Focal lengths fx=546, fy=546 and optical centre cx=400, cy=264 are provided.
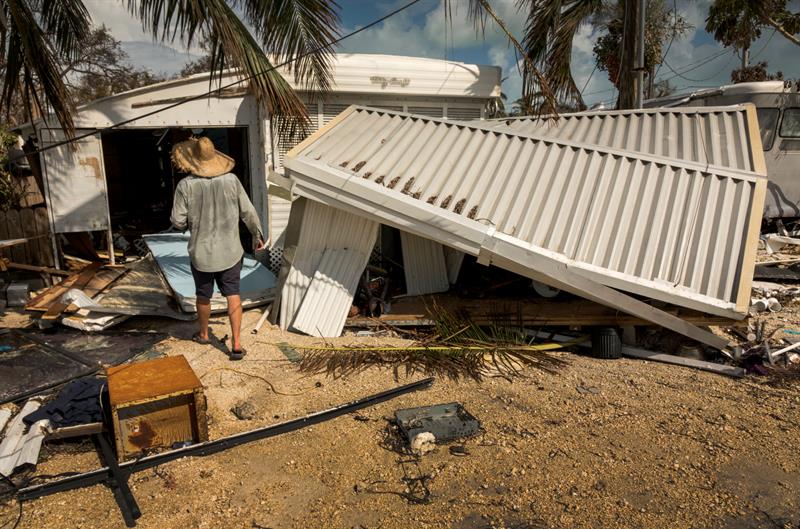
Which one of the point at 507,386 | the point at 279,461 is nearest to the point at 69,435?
the point at 279,461

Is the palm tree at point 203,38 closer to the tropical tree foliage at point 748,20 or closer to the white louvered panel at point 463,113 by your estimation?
the white louvered panel at point 463,113

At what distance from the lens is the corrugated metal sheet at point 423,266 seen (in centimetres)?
690

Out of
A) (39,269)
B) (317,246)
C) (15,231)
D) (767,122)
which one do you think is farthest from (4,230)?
(767,122)

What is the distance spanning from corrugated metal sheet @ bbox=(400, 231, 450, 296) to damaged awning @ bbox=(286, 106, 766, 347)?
1.30m

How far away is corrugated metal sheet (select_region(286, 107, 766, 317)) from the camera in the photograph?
4.94m

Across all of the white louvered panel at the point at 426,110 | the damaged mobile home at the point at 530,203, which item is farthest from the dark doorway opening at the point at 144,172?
the white louvered panel at the point at 426,110

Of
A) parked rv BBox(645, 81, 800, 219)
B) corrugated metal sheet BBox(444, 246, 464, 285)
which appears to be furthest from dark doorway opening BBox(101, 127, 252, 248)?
parked rv BBox(645, 81, 800, 219)

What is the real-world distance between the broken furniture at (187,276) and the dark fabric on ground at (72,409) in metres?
2.33

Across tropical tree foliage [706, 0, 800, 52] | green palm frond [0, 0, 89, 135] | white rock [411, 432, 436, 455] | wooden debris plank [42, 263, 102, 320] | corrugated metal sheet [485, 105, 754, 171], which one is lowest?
wooden debris plank [42, 263, 102, 320]

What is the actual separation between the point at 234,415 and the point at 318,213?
269cm

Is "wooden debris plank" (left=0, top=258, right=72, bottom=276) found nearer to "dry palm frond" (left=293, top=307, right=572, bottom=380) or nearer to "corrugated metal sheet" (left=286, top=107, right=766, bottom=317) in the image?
"corrugated metal sheet" (left=286, top=107, right=766, bottom=317)

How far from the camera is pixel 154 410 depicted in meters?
3.42

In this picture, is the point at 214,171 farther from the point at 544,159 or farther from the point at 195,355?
the point at 544,159

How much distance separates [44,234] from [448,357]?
6780 millimetres
